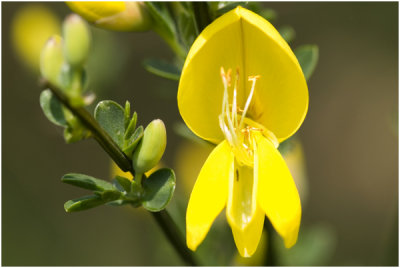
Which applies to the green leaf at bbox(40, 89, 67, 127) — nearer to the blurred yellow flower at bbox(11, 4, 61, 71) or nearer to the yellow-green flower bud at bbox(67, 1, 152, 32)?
the yellow-green flower bud at bbox(67, 1, 152, 32)

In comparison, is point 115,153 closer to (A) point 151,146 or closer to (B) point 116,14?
(A) point 151,146

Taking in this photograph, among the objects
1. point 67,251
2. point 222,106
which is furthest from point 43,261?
point 222,106

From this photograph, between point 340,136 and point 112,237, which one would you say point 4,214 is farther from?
point 340,136

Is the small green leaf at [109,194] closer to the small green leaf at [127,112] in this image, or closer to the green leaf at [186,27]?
the small green leaf at [127,112]

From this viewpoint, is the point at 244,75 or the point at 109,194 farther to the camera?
the point at 244,75

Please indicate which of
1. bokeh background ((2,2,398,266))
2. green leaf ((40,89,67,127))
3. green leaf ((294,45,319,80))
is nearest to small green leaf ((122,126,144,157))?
green leaf ((40,89,67,127))

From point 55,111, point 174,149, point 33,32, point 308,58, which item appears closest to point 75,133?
point 55,111

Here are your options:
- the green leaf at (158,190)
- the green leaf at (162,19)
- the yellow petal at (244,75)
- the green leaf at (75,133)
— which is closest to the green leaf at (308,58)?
the yellow petal at (244,75)
